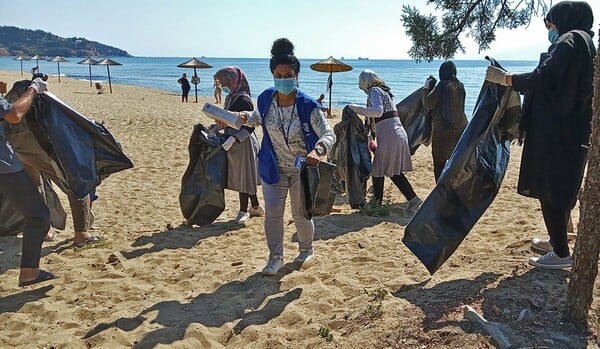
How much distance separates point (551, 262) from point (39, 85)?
3927 mm

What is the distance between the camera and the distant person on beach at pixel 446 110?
19.9 feet

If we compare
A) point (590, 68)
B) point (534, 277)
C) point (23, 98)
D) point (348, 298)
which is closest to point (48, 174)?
point (23, 98)

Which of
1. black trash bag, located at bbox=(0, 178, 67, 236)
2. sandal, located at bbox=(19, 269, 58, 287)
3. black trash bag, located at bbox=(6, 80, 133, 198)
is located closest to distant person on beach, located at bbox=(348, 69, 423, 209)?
black trash bag, located at bbox=(6, 80, 133, 198)

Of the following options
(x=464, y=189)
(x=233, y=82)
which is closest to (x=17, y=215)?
(x=233, y=82)

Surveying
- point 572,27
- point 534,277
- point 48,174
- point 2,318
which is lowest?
point 2,318

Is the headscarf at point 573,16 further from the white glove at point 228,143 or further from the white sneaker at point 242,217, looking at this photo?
the white sneaker at point 242,217

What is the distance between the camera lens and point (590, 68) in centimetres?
328

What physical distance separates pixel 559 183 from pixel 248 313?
7.11 feet

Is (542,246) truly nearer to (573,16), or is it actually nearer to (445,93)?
(573,16)

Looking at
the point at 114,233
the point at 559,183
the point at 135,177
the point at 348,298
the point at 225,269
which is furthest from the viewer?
the point at 135,177

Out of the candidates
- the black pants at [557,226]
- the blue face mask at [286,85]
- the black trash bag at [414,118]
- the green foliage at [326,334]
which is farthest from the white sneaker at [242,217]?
the black pants at [557,226]

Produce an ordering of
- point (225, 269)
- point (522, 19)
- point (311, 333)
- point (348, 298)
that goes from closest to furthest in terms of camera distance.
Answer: point (311, 333) < point (348, 298) < point (522, 19) < point (225, 269)

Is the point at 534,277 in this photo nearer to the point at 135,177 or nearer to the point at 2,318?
the point at 2,318

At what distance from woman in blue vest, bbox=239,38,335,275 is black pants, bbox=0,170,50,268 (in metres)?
1.59
